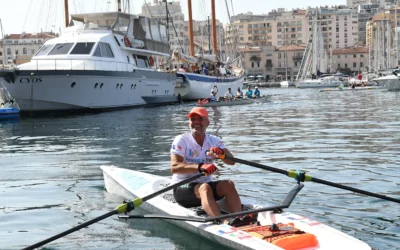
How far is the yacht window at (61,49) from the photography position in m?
36.6

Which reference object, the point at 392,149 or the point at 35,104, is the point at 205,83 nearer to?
the point at 35,104

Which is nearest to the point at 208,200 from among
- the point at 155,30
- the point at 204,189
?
the point at 204,189

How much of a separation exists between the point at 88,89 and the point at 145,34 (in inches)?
405

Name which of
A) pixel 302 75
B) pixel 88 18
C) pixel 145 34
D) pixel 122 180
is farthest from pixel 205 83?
pixel 302 75

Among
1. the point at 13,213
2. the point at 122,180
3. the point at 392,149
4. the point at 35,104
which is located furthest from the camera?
the point at 35,104

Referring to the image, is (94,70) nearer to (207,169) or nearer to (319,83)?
(207,169)

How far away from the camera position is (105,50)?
1485 inches

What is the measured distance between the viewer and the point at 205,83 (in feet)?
171

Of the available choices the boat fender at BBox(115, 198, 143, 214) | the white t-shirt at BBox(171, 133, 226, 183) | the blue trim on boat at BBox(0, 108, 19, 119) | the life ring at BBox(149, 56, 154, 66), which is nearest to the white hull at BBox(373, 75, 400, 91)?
the life ring at BBox(149, 56, 154, 66)

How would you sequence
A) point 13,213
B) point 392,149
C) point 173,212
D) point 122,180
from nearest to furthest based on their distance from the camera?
point 173,212
point 13,213
point 122,180
point 392,149

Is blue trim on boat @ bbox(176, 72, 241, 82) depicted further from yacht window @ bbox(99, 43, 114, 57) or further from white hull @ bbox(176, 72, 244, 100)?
yacht window @ bbox(99, 43, 114, 57)

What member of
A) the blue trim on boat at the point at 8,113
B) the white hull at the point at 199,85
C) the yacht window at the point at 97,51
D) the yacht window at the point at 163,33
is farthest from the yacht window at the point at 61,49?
the white hull at the point at 199,85

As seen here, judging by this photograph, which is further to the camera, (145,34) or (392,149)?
(145,34)

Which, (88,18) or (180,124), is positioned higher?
(88,18)
